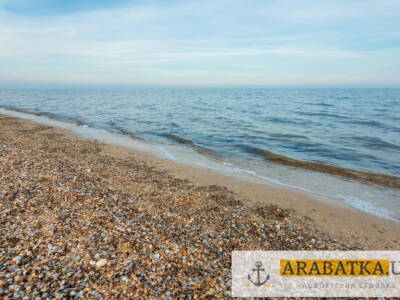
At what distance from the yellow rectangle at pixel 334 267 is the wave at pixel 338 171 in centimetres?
618

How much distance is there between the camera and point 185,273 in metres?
3.92

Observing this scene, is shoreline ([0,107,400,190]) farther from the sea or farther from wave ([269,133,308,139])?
wave ([269,133,308,139])

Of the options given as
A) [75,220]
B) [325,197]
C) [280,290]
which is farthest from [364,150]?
[75,220]

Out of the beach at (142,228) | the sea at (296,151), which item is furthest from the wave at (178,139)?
the beach at (142,228)

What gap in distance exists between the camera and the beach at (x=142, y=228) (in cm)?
Answer: 364

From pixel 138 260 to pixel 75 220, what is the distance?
216 centimetres

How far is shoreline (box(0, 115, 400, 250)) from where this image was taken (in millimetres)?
5902

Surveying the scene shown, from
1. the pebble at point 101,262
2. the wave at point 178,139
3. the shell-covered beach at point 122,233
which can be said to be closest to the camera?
the shell-covered beach at point 122,233

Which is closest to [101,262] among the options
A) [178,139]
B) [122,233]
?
[122,233]

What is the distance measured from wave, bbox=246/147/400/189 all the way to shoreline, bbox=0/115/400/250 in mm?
3425

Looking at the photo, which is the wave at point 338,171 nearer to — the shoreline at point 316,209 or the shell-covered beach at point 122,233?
the shoreline at point 316,209

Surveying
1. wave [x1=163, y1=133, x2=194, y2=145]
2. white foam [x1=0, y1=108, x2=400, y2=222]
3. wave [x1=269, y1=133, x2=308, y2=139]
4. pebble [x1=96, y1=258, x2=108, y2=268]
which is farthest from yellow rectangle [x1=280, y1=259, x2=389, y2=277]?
wave [x1=269, y1=133, x2=308, y2=139]

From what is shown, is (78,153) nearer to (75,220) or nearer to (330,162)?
(75,220)

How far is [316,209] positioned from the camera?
7.35m
